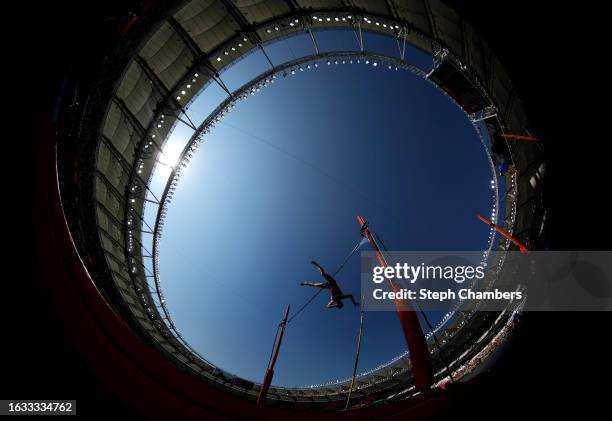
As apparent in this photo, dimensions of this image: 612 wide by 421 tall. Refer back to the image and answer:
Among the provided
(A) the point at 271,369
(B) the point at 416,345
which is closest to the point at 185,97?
(A) the point at 271,369

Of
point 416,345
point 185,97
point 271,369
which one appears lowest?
point 271,369

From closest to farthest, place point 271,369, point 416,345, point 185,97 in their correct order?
point 416,345, point 271,369, point 185,97

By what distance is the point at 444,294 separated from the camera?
11.5 metres

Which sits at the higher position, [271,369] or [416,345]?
[416,345]

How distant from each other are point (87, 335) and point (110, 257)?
39.3ft

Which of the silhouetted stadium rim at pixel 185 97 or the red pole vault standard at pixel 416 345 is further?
the silhouetted stadium rim at pixel 185 97

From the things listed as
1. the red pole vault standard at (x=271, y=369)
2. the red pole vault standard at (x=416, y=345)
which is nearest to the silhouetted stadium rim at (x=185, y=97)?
the red pole vault standard at (x=271, y=369)

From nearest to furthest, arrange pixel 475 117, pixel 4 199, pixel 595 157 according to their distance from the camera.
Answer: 1. pixel 4 199
2. pixel 595 157
3. pixel 475 117

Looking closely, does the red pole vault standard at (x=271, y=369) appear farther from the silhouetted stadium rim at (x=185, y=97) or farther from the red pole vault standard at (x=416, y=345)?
the red pole vault standard at (x=416, y=345)

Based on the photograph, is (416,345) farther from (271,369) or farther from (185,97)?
(185,97)

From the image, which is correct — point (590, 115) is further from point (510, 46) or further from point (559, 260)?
point (559, 260)

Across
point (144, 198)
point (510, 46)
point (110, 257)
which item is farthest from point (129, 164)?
point (510, 46)

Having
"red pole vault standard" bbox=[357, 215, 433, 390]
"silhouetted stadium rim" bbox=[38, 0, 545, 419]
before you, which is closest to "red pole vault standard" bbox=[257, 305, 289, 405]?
"silhouetted stadium rim" bbox=[38, 0, 545, 419]

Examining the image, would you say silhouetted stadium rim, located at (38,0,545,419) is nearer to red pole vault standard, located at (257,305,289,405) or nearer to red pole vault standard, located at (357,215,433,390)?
red pole vault standard, located at (257,305,289,405)
